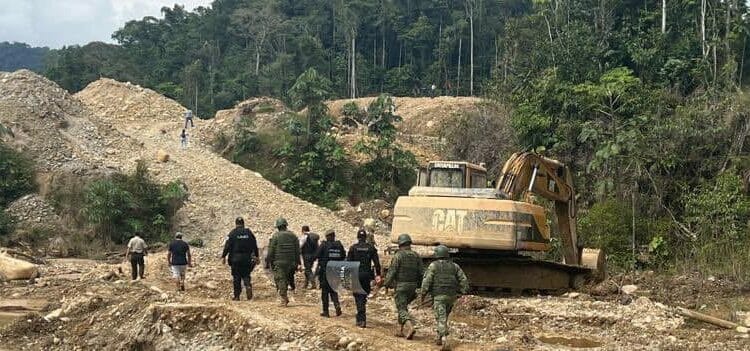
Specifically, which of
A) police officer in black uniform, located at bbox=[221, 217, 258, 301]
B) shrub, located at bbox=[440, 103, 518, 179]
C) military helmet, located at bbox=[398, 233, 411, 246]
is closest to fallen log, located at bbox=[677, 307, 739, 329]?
military helmet, located at bbox=[398, 233, 411, 246]

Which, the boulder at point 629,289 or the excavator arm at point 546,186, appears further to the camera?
the boulder at point 629,289

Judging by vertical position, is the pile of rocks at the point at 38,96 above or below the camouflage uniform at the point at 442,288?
above

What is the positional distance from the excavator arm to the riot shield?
3760 millimetres

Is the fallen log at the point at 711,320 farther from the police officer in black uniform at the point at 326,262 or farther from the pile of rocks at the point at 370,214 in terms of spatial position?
the pile of rocks at the point at 370,214

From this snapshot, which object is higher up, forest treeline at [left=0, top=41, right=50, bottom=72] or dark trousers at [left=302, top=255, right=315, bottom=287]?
forest treeline at [left=0, top=41, right=50, bottom=72]

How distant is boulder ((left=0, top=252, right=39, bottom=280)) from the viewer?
17844 mm

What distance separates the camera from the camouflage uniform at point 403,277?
10.0 m

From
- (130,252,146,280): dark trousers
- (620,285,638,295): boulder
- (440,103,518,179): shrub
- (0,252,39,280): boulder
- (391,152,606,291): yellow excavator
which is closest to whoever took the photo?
(391,152,606,291): yellow excavator

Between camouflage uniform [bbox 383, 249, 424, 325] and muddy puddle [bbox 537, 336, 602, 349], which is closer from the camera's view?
camouflage uniform [bbox 383, 249, 424, 325]

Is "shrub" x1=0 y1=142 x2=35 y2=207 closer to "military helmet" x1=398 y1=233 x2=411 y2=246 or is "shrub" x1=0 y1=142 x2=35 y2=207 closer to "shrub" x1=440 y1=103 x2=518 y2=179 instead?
"shrub" x1=440 y1=103 x2=518 y2=179

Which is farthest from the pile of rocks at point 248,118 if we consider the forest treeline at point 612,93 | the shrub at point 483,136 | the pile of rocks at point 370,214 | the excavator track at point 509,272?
the excavator track at point 509,272

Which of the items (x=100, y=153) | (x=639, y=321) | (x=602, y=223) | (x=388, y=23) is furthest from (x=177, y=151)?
(x=388, y=23)

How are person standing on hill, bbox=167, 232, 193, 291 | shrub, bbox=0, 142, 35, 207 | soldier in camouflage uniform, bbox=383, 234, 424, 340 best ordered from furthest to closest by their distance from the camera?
shrub, bbox=0, 142, 35, 207 < person standing on hill, bbox=167, 232, 193, 291 < soldier in camouflage uniform, bbox=383, 234, 424, 340

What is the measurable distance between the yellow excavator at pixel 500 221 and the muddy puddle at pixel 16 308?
6.53 m
